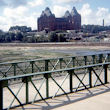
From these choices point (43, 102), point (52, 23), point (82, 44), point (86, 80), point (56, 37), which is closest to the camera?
A: point (43, 102)

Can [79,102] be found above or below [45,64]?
below

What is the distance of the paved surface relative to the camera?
6.73 metres

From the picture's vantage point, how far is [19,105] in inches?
275

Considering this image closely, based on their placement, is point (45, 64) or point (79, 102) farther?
point (45, 64)

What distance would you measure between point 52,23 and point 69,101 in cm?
18874

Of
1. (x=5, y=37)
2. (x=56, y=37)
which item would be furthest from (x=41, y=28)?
(x=56, y=37)

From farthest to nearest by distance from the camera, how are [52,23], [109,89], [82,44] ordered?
[52,23] < [82,44] < [109,89]

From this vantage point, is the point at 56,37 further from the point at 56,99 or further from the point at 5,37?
the point at 56,99

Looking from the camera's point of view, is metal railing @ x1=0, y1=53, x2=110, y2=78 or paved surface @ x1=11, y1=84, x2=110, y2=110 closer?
paved surface @ x1=11, y1=84, x2=110, y2=110

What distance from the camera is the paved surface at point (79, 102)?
A: 6.73m

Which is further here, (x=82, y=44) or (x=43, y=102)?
(x=82, y=44)

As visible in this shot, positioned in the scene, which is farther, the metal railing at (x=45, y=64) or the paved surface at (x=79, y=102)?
the metal railing at (x=45, y=64)

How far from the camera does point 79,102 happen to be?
7211mm

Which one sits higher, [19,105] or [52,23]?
[52,23]
